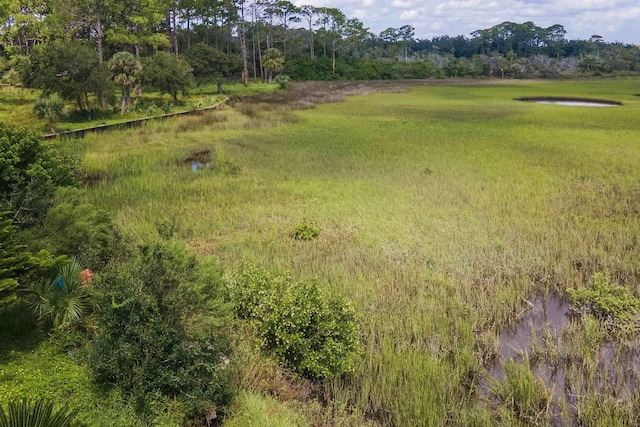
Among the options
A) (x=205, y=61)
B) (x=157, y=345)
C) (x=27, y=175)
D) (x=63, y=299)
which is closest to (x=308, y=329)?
(x=157, y=345)

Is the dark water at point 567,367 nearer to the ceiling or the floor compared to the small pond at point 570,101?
nearer to the floor

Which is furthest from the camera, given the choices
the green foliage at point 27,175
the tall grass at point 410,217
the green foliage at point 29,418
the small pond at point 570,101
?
the small pond at point 570,101

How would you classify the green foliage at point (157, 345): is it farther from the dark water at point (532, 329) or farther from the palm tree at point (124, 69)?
the palm tree at point (124, 69)

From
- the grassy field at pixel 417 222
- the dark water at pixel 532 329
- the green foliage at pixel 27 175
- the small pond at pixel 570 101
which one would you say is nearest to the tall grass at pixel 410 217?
the grassy field at pixel 417 222

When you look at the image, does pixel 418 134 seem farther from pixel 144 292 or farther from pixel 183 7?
pixel 183 7

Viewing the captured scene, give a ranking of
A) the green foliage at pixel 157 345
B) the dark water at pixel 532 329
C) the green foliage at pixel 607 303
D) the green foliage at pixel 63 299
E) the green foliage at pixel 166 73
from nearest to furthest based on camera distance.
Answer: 1. the green foliage at pixel 157 345
2. the green foliage at pixel 63 299
3. the dark water at pixel 532 329
4. the green foliage at pixel 607 303
5. the green foliage at pixel 166 73

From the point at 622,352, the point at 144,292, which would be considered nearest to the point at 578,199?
the point at 622,352
